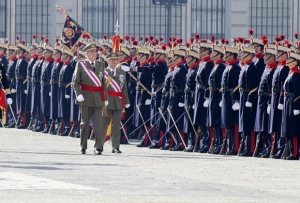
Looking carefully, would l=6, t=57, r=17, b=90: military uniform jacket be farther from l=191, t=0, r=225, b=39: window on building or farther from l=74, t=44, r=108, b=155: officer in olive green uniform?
l=191, t=0, r=225, b=39: window on building

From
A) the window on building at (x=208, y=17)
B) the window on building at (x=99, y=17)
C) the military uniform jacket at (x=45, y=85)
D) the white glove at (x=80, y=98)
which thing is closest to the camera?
the white glove at (x=80, y=98)

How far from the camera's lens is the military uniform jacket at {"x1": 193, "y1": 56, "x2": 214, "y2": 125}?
22.4 m

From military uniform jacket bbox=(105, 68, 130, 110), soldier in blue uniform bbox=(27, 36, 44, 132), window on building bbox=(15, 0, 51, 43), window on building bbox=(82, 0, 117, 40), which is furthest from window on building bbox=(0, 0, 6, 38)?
military uniform jacket bbox=(105, 68, 130, 110)

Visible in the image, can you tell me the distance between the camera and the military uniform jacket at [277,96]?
20641 millimetres

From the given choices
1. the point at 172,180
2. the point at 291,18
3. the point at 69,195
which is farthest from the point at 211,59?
the point at 291,18

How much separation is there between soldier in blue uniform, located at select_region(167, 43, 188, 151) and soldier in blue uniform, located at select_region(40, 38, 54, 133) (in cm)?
597

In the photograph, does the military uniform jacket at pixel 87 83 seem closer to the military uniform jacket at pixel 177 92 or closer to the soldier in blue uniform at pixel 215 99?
the soldier in blue uniform at pixel 215 99

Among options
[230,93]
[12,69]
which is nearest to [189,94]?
[230,93]

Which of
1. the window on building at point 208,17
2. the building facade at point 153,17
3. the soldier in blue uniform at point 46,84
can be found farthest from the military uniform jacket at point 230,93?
the window on building at point 208,17

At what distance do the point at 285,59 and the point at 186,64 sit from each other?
2.98 m

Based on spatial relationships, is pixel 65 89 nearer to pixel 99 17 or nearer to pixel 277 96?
pixel 277 96

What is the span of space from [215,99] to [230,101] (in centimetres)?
44

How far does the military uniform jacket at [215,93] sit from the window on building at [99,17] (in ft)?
74.0

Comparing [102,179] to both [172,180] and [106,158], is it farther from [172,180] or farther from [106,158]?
[106,158]
